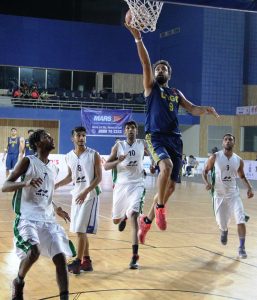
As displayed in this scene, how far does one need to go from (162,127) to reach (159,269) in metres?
2.03

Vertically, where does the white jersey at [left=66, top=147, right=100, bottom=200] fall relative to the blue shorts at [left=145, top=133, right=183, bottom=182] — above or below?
below

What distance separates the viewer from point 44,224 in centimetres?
480

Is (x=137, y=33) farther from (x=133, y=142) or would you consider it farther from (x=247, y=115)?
(x=247, y=115)

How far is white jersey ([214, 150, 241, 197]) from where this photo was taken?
8141 mm

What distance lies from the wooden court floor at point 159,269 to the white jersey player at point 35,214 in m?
0.90

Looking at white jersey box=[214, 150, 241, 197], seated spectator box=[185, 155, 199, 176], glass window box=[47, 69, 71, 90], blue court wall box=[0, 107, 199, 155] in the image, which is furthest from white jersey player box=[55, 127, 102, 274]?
glass window box=[47, 69, 71, 90]

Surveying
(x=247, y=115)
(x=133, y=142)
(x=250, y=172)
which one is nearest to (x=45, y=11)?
(x=247, y=115)

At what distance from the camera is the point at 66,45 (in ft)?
98.8

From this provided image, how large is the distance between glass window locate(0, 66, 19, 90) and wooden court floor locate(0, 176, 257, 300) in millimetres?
19743

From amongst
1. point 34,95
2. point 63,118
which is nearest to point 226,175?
point 63,118

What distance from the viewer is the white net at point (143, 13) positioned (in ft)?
Answer: 18.8

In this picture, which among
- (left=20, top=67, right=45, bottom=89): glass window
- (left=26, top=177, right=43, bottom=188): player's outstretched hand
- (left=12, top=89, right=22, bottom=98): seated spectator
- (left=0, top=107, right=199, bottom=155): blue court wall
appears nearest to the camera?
(left=26, top=177, right=43, bottom=188): player's outstretched hand

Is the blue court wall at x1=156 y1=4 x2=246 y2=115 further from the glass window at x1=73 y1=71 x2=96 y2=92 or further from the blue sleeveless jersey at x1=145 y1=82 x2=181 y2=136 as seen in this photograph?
the blue sleeveless jersey at x1=145 y1=82 x2=181 y2=136

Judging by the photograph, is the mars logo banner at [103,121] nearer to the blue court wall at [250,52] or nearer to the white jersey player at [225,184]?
the blue court wall at [250,52]
